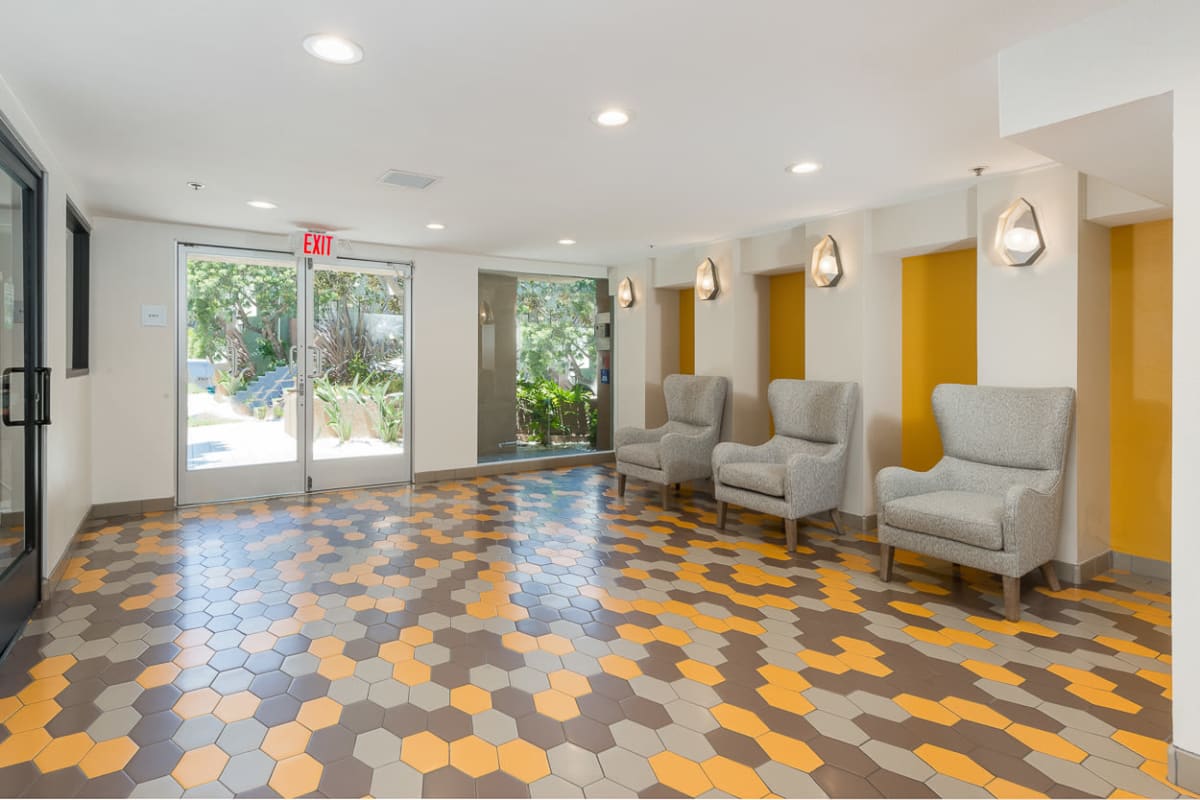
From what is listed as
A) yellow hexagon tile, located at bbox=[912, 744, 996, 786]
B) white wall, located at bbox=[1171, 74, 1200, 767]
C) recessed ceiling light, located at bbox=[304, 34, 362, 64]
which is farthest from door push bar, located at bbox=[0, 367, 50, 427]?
white wall, located at bbox=[1171, 74, 1200, 767]

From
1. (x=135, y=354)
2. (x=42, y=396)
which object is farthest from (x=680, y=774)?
(x=135, y=354)

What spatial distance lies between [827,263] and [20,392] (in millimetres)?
5046

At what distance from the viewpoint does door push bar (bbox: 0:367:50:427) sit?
119 inches

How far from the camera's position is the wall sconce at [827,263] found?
506cm

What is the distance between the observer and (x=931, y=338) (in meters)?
5.10

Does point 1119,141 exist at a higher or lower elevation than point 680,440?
higher

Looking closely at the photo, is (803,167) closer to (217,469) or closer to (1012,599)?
(1012,599)

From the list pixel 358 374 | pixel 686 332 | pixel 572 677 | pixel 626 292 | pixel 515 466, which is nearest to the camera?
pixel 572 677

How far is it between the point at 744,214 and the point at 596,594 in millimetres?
3158

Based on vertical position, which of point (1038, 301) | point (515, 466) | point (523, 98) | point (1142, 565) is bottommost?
point (1142, 565)

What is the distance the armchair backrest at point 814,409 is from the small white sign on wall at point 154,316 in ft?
16.8

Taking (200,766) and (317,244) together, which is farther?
(317,244)

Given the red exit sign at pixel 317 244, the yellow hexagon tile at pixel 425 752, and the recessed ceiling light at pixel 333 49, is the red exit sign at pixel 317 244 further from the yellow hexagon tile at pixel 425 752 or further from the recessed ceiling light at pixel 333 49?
the yellow hexagon tile at pixel 425 752

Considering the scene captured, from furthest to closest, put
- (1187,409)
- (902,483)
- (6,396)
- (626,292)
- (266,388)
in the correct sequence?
(626,292) < (266,388) < (902,483) < (6,396) < (1187,409)
